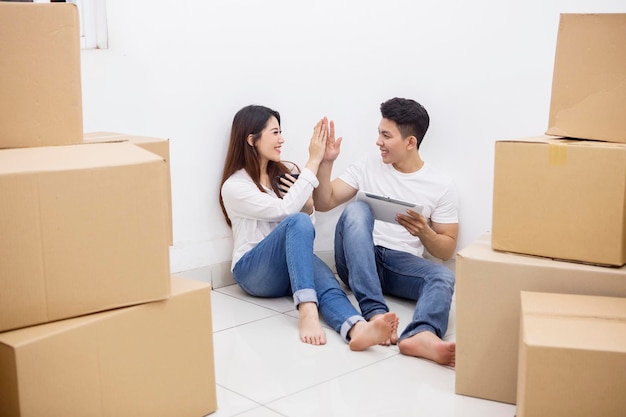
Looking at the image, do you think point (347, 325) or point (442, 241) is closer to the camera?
point (347, 325)

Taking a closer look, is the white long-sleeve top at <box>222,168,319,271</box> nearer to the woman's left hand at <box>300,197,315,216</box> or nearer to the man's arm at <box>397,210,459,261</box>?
the woman's left hand at <box>300,197,315,216</box>

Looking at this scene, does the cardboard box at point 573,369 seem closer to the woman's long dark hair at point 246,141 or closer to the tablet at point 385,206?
the tablet at point 385,206

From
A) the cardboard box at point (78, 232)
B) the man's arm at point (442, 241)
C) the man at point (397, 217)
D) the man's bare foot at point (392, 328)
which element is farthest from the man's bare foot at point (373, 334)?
the cardboard box at point (78, 232)

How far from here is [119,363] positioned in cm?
155

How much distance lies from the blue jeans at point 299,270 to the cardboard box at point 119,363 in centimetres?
69

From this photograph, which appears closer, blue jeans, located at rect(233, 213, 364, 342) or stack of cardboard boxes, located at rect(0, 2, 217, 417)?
stack of cardboard boxes, located at rect(0, 2, 217, 417)

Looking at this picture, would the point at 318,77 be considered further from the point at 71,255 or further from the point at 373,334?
the point at 71,255

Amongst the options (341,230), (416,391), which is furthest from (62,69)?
(341,230)

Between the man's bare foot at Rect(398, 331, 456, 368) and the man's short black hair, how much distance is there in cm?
85

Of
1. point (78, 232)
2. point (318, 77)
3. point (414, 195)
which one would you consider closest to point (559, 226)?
point (414, 195)

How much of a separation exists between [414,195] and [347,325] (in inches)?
26.3

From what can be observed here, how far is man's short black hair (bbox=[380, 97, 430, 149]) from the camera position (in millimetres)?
2736

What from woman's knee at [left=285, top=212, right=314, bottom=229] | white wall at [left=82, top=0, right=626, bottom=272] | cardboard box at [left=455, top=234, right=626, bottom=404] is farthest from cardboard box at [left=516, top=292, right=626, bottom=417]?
white wall at [left=82, top=0, right=626, bottom=272]

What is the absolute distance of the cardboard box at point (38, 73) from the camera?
150cm
